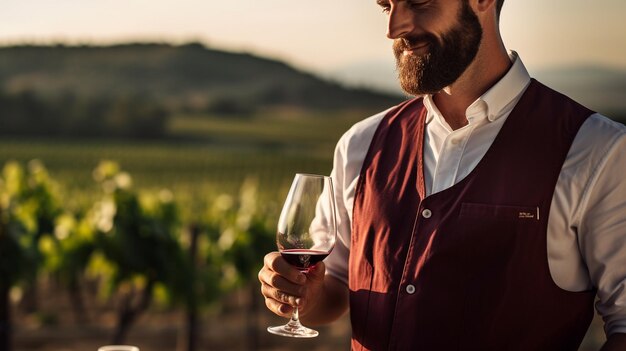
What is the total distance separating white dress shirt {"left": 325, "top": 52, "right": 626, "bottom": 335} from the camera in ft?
6.10

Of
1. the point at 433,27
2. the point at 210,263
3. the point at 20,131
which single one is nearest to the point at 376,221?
the point at 433,27

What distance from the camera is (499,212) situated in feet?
6.33

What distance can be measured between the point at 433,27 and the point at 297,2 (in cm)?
3329

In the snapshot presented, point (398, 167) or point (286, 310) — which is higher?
point (398, 167)

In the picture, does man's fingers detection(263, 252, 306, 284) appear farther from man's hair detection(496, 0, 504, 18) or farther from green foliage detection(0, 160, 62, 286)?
green foliage detection(0, 160, 62, 286)

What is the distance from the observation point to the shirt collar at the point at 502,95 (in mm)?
2016

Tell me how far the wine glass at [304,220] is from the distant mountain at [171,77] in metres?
29.4

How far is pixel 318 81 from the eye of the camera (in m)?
33.5

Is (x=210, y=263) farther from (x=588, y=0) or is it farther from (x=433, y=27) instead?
(x=588, y=0)

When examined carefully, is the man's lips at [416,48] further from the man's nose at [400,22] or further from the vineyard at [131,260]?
the vineyard at [131,260]

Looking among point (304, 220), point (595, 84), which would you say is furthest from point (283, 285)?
point (595, 84)

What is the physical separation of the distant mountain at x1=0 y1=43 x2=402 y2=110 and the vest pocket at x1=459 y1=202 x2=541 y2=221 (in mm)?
29376

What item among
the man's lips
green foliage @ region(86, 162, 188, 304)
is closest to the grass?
green foliage @ region(86, 162, 188, 304)

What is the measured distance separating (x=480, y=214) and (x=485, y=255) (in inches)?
3.2
